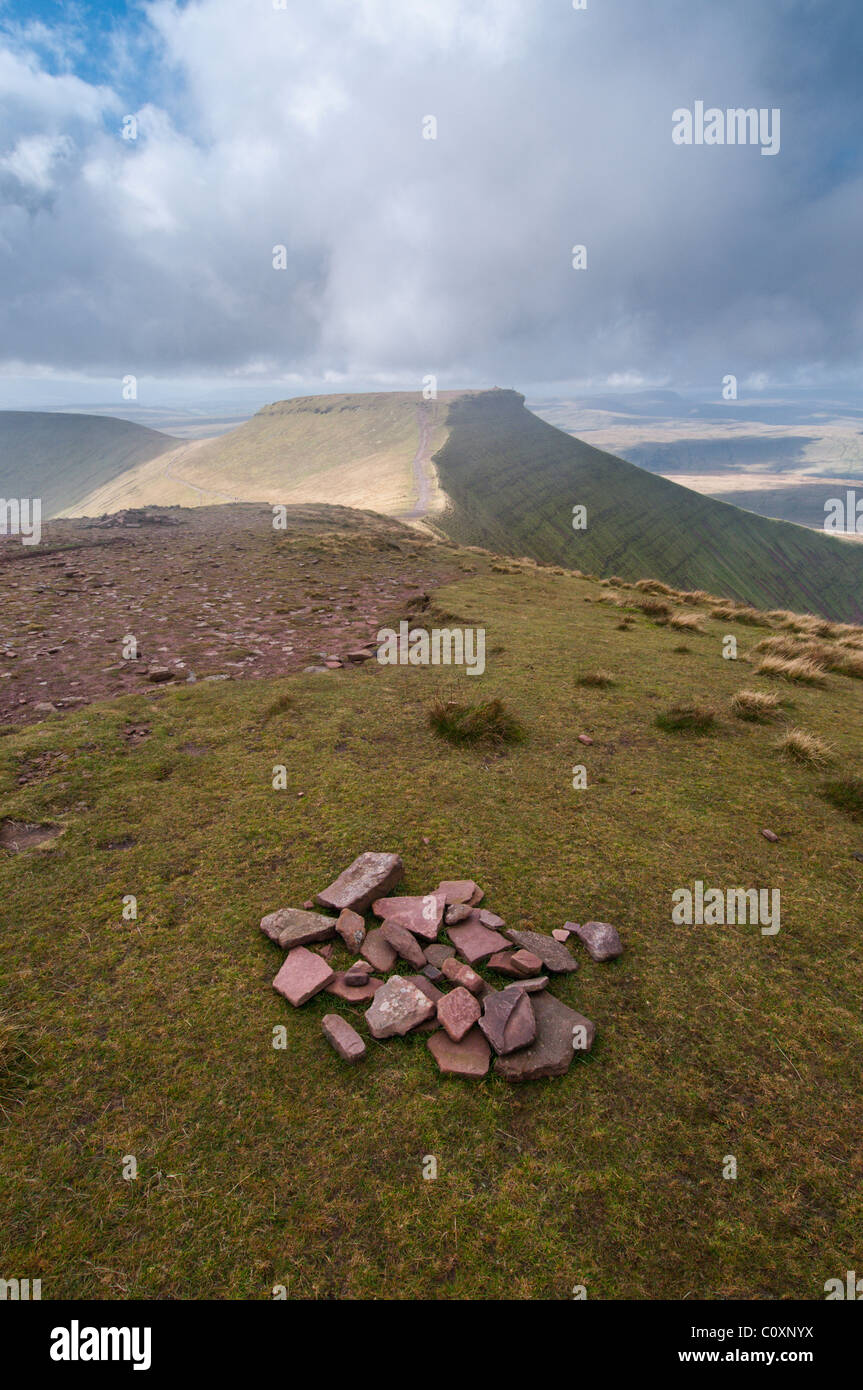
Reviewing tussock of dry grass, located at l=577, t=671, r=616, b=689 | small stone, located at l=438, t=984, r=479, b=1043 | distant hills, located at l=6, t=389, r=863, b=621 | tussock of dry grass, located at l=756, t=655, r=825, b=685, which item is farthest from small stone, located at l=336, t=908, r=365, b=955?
distant hills, located at l=6, t=389, r=863, b=621

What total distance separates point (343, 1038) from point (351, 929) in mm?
929

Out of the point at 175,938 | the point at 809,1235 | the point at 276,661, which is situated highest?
the point at 276,661

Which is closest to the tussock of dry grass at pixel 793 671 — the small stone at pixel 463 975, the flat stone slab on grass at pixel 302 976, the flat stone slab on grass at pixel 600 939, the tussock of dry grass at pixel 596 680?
the tussock of dry grass at pixel 596 680

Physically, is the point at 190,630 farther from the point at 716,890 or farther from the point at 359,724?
the point at 716,890

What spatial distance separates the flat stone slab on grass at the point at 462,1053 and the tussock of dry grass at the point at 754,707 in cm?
766

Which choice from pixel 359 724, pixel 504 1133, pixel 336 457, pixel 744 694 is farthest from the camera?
pixel 336 457

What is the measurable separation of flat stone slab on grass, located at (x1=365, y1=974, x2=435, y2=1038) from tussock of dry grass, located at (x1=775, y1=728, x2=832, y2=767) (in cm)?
663

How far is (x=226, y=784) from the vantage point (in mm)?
6879

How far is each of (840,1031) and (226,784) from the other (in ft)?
20.8

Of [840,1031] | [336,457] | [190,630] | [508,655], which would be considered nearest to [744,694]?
[508,655]

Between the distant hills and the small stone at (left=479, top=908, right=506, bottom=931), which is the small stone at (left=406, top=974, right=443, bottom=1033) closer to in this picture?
the small stone at (left=479, top=908, right=506, bottom=931)

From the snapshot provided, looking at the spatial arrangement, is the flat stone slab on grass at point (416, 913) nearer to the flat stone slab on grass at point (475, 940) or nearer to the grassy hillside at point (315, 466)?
the flat stone slab on grass at point (475, 940)

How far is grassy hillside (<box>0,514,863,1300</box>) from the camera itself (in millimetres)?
2785

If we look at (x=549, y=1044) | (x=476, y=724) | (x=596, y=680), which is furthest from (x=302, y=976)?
(x=596, y=680)
